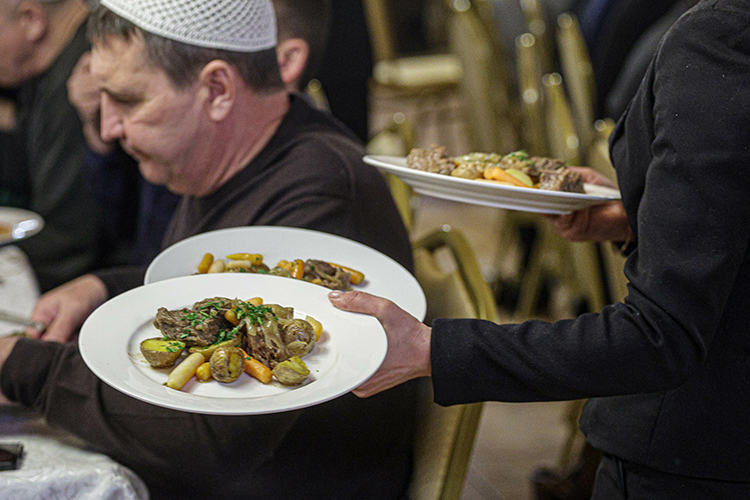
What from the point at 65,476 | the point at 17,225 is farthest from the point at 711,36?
the point at 17,225

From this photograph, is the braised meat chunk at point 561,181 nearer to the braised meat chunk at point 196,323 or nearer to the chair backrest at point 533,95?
the braised meat chunk at point 196,323

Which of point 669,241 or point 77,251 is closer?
point 669,241

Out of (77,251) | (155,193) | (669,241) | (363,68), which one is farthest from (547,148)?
(669,241)

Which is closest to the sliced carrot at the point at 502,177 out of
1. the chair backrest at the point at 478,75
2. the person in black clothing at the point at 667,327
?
the person in black clothing at the point at 667,327

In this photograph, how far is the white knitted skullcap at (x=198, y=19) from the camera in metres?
1.12

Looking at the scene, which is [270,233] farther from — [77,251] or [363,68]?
[363,68]

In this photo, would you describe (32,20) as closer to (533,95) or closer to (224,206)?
(224,206)

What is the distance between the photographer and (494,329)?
0.79 m

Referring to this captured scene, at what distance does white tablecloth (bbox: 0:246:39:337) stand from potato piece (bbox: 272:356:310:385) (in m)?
1.02

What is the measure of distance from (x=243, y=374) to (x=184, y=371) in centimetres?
7

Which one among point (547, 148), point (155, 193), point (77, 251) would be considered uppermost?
point (155, 193)

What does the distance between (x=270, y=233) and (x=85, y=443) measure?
40cm

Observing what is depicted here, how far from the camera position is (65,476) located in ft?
2.82

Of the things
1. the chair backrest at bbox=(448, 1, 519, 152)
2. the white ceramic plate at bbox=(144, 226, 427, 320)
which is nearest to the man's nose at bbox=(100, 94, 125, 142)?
the white ceramic plate at bbox=(144, 226, 427, 320)
